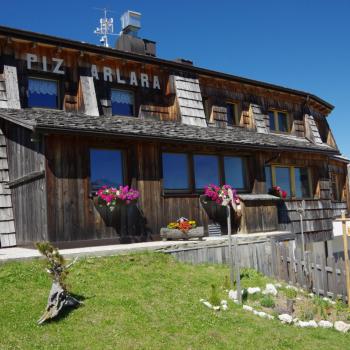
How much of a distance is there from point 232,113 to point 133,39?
518cm

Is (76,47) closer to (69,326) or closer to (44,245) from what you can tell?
(44,245)

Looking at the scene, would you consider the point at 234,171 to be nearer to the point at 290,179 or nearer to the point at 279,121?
the point at 290,179

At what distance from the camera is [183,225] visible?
12930 millimetres

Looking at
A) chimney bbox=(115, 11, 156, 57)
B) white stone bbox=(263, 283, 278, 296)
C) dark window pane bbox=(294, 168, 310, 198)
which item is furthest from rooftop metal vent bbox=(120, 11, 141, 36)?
white stone bbox=(263, 283, 278, 296)

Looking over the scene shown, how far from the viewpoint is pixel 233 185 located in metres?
15.8

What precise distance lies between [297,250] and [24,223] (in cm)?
724

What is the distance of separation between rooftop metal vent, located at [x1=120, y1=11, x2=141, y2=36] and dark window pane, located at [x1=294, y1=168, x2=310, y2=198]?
8921 millimetres

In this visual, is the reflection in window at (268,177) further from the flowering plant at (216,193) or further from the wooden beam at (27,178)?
the wooden beam at (27,178)

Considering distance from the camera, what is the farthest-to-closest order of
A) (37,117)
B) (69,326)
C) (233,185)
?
(233,185)
(37,117)
(69,326)

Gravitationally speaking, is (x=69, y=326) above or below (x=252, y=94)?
below

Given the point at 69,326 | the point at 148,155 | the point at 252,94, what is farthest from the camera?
the point at 252,94

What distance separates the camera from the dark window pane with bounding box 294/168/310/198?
19.2 meters

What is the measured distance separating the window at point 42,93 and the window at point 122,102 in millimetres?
2050

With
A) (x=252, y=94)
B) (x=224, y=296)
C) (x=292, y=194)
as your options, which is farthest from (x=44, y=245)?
(x=252, y=94)
